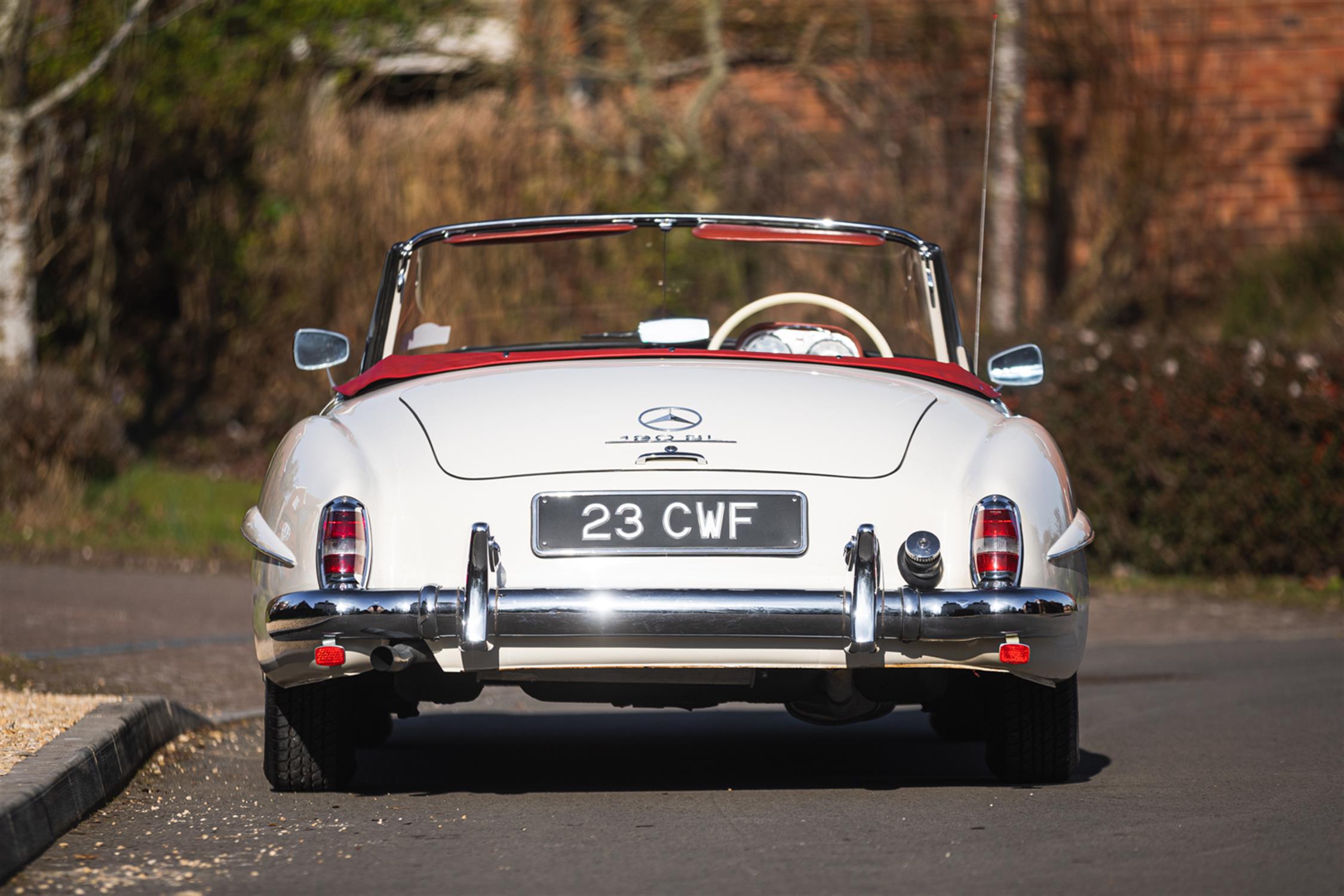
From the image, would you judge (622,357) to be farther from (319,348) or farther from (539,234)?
(319,348)

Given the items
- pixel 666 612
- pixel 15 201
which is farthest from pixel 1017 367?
pixel 15 201

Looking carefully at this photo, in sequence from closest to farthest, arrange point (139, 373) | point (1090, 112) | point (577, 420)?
point (577, 420)
point (139, 373)
point (1090, 112)

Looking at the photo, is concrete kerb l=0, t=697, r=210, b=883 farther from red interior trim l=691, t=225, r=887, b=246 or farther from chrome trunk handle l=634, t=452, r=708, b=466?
red interior trim l=691, t=225, r=887, b=246

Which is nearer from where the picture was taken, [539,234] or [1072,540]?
[1072,540]

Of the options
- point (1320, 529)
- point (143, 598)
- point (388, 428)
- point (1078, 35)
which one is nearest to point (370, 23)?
point (1078, 35)

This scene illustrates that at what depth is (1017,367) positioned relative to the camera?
244 inches

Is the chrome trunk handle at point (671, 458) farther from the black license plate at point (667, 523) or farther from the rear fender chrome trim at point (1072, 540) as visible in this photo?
the rear fender chrome trim at point (1072, 540)

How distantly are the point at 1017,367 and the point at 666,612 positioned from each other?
1932 millimetres

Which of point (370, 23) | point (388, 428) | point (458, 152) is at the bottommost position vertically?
point (388, 428)

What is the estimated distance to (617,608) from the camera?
4.74 metres

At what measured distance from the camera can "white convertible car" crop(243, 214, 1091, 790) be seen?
188 inches

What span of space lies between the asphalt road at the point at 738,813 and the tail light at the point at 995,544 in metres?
0.60

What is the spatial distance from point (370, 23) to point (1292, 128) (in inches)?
370

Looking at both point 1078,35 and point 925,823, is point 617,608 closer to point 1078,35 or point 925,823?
point 925,823
